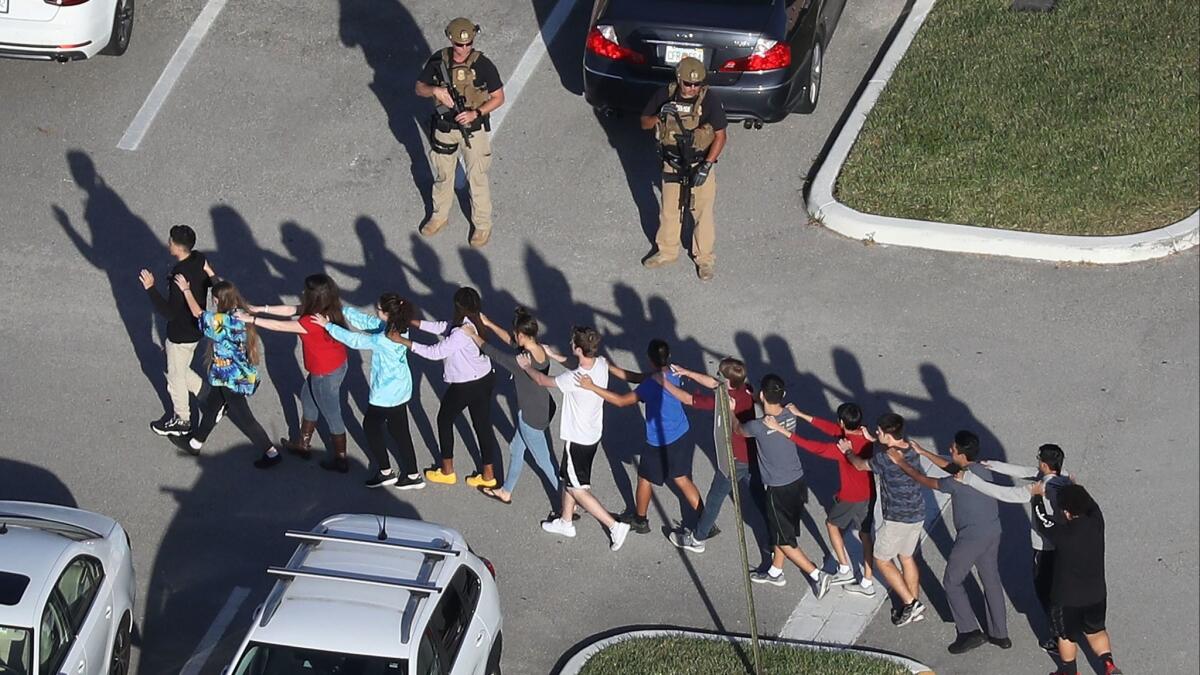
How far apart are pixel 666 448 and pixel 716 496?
0.44m

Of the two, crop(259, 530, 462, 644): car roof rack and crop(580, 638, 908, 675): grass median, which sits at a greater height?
crop(259, 530, 462, 644): car roof rack

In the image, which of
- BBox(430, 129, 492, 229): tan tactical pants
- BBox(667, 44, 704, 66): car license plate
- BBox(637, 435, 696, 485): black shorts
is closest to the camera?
BBox(637, 435, 696, 485): black shorts

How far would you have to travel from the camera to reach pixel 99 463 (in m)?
11.3

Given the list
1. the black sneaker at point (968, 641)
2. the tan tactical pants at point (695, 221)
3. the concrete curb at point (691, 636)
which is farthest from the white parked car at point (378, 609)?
the tan tactical pants at point (695, 221)

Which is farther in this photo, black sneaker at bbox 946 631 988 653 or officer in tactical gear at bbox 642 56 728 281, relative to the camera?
officer in tactical gear at bbox 642 56 728 281

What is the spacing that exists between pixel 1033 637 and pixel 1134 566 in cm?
88

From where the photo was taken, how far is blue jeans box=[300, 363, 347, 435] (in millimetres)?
10633

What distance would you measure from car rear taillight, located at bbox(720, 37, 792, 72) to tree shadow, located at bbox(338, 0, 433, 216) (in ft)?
9.17

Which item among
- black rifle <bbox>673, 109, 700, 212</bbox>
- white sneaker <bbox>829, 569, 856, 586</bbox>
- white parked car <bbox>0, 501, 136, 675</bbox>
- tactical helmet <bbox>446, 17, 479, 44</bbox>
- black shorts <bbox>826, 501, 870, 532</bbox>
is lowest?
white sneaker <bbox>829, 569, 856, 586</bbox>

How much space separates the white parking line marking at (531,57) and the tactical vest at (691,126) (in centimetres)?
269

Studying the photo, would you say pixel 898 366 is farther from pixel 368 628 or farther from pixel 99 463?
pixel 99 463

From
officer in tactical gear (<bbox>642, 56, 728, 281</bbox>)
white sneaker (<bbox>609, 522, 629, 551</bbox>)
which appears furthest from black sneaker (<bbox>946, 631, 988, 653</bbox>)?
officer in tactical gear (<bbox>642, 56, 728, 281</bbox>)

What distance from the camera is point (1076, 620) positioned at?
29.9ft

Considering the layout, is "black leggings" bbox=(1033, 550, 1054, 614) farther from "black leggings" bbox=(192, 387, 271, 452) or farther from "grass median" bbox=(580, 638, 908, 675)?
"black leggings" bbox=(192, 387, 271, 452)
